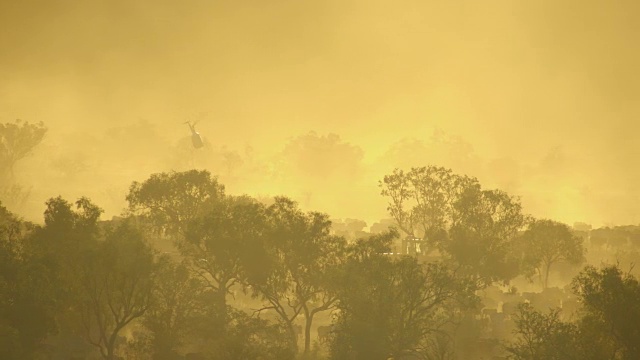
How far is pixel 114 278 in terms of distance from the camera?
49656mm

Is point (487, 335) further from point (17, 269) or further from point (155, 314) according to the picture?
point (17, 269)

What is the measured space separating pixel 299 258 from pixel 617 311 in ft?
72.7

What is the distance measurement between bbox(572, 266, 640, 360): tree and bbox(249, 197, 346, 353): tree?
57.8 ft

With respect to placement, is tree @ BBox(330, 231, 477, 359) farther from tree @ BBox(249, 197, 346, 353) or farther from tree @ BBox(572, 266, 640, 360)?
tree @ BBox(572, 266, 640, 360)

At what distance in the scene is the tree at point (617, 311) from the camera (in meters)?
47.5

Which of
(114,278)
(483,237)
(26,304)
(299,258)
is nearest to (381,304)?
(299,258)

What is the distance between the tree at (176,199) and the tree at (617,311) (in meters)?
34.3

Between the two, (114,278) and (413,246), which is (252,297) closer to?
(114,278)

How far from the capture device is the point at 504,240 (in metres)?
73.4

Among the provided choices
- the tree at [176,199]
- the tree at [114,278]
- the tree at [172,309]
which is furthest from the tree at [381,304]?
the tree at [176,199]

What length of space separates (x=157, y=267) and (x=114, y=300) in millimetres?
3500

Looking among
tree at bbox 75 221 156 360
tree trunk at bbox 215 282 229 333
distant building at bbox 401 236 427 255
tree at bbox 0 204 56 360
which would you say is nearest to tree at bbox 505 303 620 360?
tree trunk at bbox 215 282 229 333

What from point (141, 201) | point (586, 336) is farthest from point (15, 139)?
point (586, 336)

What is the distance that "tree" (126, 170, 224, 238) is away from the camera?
68.9 metres
